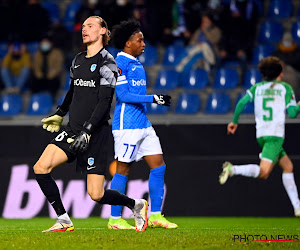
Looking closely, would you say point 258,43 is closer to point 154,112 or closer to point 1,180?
point 154,112

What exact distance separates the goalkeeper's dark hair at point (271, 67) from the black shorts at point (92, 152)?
3.19 meters

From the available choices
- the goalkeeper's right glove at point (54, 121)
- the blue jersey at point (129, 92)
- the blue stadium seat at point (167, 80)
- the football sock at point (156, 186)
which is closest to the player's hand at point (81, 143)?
the goalkeeper's right glove at point (54, 121)

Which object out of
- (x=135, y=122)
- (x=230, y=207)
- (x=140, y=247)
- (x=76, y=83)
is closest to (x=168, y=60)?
(x=230, y=207)

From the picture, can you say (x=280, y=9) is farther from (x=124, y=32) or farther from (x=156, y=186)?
(x=156, y=186)

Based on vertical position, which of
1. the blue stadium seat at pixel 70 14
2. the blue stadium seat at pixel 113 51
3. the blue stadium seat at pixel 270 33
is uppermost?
the blue stadium seat at pixel 70 14

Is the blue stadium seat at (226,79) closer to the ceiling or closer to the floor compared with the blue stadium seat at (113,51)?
closer to the floor

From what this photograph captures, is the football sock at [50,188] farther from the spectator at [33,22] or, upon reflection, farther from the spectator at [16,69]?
the spectator at [33,22]

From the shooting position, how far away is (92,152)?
6.65 meters

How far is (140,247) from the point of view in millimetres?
5703

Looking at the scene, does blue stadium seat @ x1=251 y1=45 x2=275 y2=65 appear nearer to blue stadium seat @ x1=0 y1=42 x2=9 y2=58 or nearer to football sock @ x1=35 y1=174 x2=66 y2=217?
blue stadium seat @ x1=0 y1=42 x2=9 y2=58

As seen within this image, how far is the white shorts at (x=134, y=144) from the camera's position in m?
7.73
